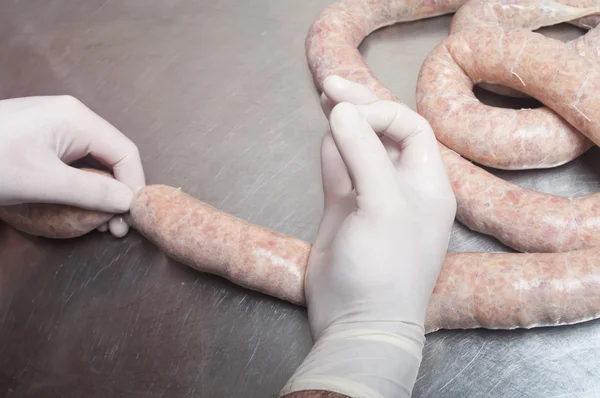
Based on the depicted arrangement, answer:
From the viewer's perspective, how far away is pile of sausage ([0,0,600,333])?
1.83m

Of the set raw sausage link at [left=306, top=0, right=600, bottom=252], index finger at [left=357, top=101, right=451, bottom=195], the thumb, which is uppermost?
index finger at [left=357, top=101, right=451, bottom=195]

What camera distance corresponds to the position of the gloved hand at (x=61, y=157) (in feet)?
6.67

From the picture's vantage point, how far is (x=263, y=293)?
211 centimetres

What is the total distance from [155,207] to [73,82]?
1.08m

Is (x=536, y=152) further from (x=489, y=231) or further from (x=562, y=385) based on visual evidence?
(x=562, y=385)

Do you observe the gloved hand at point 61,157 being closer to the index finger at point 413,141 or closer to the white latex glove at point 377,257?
the white latex glove at point 377,257

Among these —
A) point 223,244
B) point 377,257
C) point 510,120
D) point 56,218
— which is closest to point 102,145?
point 56,218

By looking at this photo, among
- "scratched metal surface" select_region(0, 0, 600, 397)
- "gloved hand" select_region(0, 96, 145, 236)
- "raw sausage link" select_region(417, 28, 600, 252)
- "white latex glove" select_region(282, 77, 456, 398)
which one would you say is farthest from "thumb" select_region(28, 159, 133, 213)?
"raw sausage link" select_region(417, 28, 600, 252)

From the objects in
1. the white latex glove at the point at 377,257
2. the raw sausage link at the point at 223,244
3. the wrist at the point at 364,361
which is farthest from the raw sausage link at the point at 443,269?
the wrist at the point at 364,361

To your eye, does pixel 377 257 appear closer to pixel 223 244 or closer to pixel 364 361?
pixel 364 361

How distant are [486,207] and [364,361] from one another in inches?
30.5

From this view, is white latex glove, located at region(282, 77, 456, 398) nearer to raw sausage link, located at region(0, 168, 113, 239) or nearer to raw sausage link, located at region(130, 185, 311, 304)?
raw sausage link, located at region(130, 185, 311, 304)

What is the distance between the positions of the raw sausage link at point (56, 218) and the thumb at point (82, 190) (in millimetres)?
47

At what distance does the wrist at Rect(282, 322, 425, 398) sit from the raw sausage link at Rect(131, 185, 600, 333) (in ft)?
0.75
